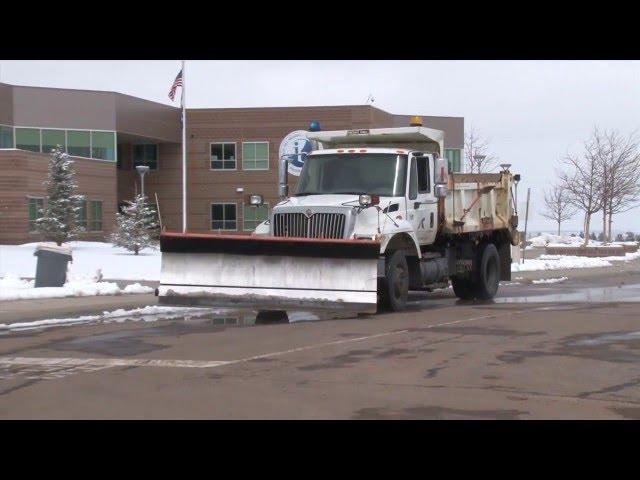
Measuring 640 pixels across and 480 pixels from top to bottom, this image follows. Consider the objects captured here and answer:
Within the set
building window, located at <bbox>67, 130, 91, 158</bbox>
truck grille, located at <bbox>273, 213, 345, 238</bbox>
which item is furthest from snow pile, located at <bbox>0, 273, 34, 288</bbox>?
building window, located at <bbox>67, 130, 91, 158</bbox>

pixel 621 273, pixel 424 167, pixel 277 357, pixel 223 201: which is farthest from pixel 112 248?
pixel 277 357

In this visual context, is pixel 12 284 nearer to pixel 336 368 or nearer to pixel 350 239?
pixel 350 239

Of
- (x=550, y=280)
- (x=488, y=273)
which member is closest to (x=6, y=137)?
(x=550, y=280)

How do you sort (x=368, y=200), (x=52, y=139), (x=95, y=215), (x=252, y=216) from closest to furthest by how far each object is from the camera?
(x=368, y=200) → (x=52, y=139) → (x=95, y=215) → (x=252, y=216)

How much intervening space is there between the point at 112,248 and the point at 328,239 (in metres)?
26.9

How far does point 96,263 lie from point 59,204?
8.14 m

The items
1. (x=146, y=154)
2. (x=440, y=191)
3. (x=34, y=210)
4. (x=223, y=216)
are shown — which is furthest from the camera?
(x=146, y=154)

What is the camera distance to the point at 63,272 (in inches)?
767

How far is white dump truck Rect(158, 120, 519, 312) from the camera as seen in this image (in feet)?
45.1

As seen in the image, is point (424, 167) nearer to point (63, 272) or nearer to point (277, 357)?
point (277, 357)

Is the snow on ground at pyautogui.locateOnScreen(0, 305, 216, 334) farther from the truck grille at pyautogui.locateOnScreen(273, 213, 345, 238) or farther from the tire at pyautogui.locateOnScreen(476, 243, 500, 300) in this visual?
the tire at pyautogui.locateOnScreen(476, 243, 500, 300)

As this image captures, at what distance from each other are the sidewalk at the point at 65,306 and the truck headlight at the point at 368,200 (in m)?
5.18

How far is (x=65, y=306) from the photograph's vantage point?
54.5 ft
